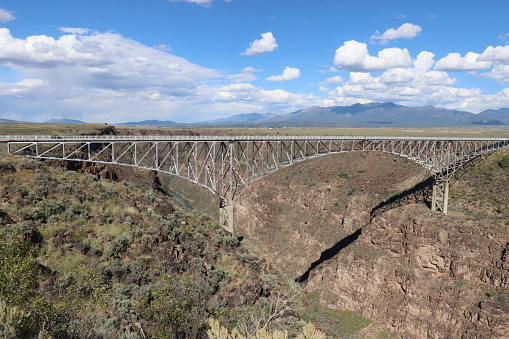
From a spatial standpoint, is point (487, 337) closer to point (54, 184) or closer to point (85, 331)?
point (85, 331)

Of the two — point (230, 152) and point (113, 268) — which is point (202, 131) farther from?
point (113, 268)

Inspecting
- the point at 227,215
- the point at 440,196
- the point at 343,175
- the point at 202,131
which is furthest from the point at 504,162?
the point at 202,131

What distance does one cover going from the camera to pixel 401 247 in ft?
140

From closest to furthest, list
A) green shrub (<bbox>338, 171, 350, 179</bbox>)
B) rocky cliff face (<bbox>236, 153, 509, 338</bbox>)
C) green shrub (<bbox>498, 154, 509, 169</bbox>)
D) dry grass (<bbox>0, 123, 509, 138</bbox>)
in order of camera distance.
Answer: rocky cliff face (<bbox>236, 153, 509, 338</bbox>) < green shrub (<bbox>498, 154, 509, 169</bbox>) < green shrub (<bbox>338, 171, 350, 179</bbox>) < dry grass (<bbox>0, 123, 509, 138</bbox>)

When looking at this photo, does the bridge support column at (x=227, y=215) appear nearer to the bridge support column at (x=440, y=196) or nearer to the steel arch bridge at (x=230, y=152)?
the steel arch bridge at (x=230, y=152)

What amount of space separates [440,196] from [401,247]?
28.7ft

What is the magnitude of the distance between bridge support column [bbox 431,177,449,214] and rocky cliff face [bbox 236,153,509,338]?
53.8 inches

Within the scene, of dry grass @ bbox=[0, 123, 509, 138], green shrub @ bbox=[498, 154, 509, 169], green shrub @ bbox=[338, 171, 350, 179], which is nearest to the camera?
green shrub @ bbox=[498, 154, 509, 169]

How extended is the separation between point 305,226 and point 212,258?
4271 cm

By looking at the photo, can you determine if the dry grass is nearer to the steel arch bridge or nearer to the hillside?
the steel arch bridge

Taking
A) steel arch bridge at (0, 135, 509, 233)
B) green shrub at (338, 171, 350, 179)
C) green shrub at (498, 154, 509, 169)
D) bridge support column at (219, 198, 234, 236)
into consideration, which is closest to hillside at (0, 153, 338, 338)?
steel arch bridge at (0, 135, 509, 233)

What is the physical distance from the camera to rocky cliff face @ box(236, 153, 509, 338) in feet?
115

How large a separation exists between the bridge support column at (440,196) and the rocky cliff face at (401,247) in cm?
137

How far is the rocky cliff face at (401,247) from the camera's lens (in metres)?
35.0
